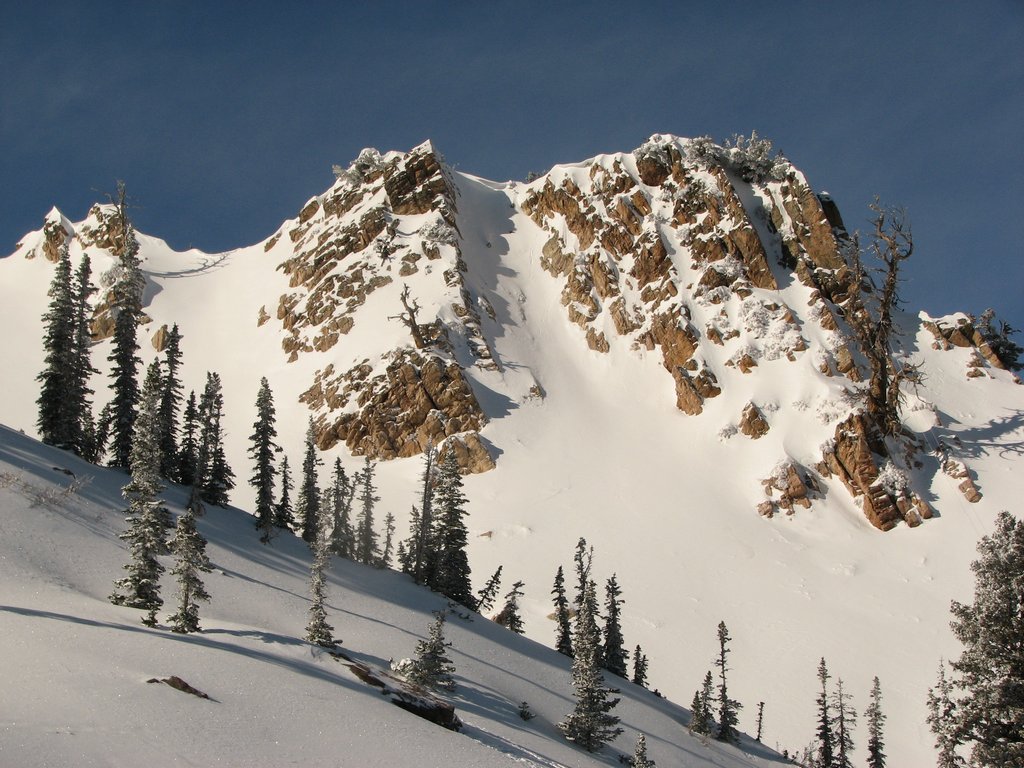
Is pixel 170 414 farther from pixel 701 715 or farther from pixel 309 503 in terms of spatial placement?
pixel 701 715

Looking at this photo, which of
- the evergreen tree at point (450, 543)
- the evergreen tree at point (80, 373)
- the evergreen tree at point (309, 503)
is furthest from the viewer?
the evergreen tree at point (309, 503)

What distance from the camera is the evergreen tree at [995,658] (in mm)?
16500

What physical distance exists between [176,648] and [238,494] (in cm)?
5257

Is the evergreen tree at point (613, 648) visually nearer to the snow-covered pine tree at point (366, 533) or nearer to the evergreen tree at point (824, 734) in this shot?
the evergreen tree at point (824, 734)

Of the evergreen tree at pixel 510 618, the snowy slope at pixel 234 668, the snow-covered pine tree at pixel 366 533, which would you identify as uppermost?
the snow-covered pine tree at pixel 366 533

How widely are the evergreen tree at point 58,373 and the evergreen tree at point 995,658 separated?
4681 centimetres

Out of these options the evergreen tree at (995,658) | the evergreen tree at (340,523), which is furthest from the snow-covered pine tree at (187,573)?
the evergreen tree at (340,523)

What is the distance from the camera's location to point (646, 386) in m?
93.2

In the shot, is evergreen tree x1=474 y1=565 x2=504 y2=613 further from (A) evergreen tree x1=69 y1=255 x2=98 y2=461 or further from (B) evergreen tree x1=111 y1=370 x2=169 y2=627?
(A) evergreen tree x1=69 y1=255 x2=98 y2=461

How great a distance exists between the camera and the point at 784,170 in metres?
110

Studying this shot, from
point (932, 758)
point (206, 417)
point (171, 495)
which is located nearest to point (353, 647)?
point (171, 495)

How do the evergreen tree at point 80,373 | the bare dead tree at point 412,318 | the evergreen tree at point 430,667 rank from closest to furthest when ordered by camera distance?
the evergreen tree at point 430,667 < the evergreen tree at point 80,373 < the bare dead tree at point 412,318

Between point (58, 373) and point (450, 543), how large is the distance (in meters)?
26.7

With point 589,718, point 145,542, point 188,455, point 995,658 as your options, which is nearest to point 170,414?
point 188,455
